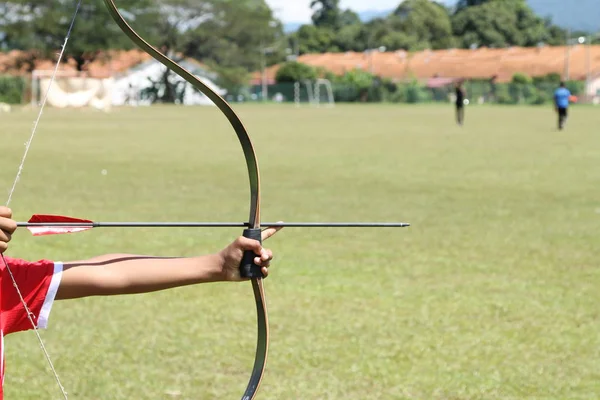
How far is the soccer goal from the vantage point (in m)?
90.1

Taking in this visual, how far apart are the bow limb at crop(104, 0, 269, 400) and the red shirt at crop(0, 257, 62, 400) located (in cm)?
55

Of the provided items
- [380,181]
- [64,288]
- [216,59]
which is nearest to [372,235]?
[380,181]

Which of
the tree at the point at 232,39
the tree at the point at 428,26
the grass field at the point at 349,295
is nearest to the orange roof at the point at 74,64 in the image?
the tree at the point at 232,39

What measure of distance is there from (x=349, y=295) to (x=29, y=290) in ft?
13.8

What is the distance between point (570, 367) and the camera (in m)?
5.36

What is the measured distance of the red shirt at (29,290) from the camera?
3.06m

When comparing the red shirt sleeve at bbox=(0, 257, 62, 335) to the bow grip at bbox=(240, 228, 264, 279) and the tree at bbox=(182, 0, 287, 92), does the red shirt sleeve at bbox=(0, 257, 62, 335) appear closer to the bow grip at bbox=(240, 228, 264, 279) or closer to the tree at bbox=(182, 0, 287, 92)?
the bow grip at bbox=(240, 228, 264, 279)

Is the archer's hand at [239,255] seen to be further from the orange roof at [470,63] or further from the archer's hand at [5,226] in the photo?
the orange roof at [470,63]

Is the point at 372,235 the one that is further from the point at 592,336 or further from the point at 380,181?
the point at 380,181

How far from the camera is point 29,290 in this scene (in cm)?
309

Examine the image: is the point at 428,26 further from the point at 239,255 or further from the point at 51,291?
the point at 239,255

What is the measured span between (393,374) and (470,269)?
304 cm

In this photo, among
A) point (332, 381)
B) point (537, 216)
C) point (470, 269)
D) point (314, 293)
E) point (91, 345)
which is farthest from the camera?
point (537, 216)

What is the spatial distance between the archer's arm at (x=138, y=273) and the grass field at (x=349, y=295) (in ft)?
6.19
